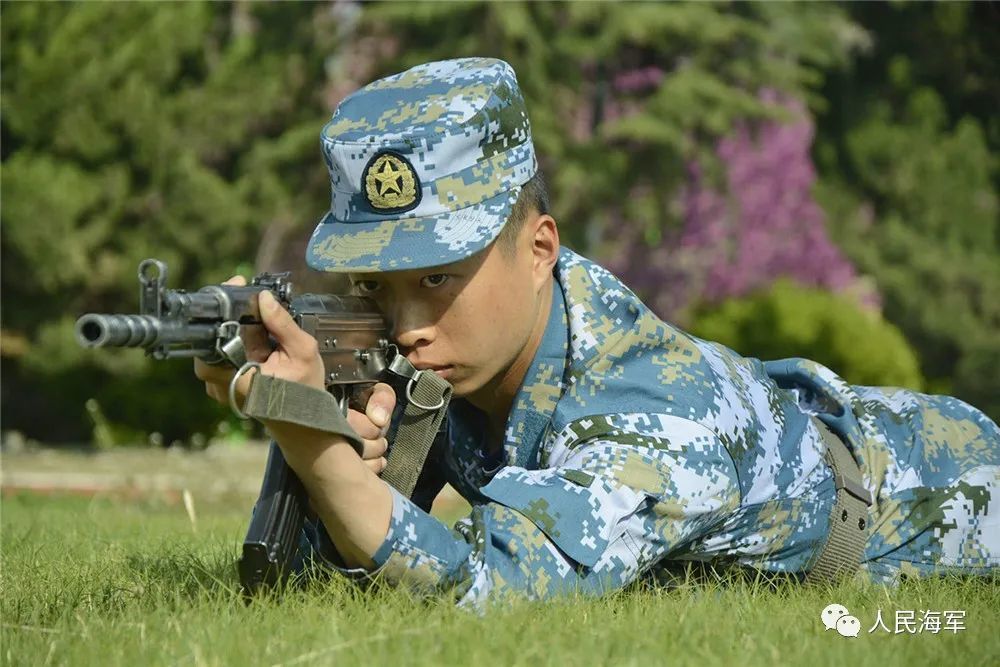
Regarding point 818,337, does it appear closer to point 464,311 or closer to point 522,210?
point 522,210

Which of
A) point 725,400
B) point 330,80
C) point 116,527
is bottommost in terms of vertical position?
point 330,80

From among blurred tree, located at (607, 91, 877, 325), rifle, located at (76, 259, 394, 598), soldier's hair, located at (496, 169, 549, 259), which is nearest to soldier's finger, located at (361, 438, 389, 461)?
rifle, located at (76, 259, 394, 598)

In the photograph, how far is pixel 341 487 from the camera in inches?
121

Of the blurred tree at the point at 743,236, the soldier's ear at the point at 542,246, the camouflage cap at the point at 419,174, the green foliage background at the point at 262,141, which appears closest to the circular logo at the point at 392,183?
the camouflage cap at the point at 419,174

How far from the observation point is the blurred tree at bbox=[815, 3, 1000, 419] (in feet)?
79.9

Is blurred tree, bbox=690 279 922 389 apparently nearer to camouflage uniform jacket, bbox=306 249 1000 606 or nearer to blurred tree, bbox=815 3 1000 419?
blurred tree, bbox=815 3 1000 419

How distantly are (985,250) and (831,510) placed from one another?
2316 cm

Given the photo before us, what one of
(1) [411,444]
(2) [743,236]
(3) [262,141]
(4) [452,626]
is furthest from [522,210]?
(2) [743,236]

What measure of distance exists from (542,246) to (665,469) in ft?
2.45

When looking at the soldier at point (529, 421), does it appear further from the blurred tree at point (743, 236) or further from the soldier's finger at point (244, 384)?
the blurred tree at point (743, 236)

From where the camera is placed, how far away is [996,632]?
3.20m

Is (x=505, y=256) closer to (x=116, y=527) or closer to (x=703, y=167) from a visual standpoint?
(x=116, y=527)

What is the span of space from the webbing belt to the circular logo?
148 cm

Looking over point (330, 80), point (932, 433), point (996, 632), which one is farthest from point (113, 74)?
point (996, 632)
